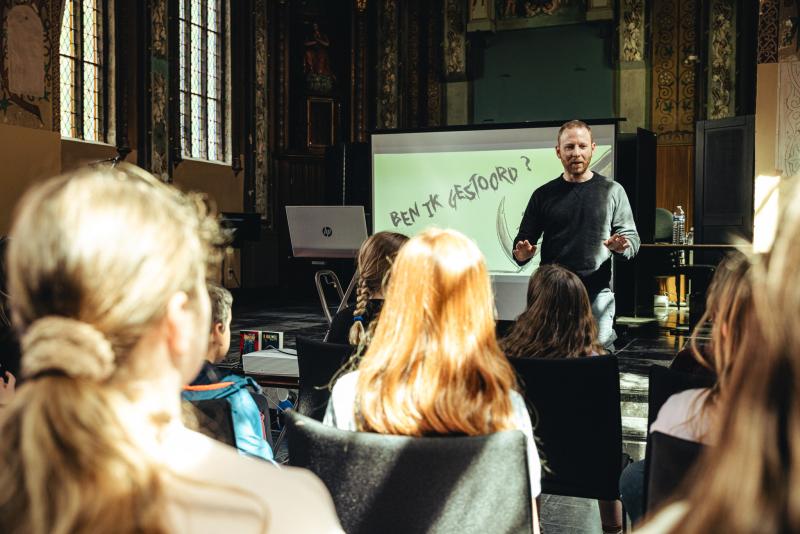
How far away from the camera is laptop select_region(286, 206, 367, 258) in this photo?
5.23m

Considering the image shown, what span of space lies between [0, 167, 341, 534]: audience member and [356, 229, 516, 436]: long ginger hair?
0.77 metres

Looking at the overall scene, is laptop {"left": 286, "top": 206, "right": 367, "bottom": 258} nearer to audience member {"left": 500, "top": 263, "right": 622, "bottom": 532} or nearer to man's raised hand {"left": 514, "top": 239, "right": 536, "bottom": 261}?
man's raised hand {"left": 514, "top": 239, "right": 536, "bottom": 261}

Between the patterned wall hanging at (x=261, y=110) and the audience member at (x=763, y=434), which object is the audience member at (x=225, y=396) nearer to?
the audience member at (x=763, y=434)

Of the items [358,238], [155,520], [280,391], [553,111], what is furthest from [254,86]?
[155,520]

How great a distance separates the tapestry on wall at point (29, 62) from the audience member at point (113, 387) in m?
8.77

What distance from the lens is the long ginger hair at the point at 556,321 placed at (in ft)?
8.93

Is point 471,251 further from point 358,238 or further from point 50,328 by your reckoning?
point 358,238

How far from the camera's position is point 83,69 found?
10.9 m

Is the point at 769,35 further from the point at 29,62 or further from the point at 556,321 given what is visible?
the point at 29,62

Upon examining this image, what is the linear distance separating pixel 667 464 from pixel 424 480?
47 cm

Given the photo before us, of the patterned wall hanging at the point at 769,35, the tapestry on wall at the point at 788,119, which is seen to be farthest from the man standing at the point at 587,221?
the patterned wall hanging at the point at 769,35

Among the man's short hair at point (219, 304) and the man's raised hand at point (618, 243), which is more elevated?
Result: the man's raised hand at point (618, 243)

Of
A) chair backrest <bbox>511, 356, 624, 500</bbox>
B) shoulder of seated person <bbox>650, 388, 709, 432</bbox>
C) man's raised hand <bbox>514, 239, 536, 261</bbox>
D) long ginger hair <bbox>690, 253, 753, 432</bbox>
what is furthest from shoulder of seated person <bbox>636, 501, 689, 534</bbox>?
man's raised hand <bbox>514, 239, 536, 261</bbox>

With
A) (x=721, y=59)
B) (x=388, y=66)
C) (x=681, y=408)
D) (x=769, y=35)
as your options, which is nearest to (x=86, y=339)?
(x=681, y=408)
